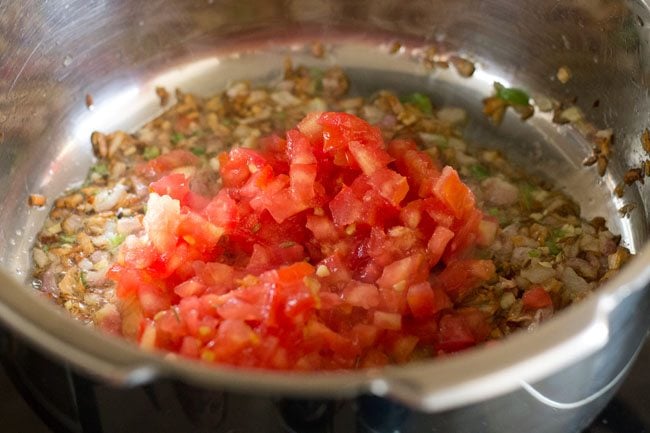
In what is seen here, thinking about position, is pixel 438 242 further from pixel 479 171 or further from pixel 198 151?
pixel 198 151

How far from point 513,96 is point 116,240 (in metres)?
0.82

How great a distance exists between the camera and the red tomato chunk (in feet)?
3.67

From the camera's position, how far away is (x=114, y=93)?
1.65 meters

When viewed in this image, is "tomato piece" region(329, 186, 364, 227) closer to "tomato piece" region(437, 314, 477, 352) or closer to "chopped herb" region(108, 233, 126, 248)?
"tomato piece" region(437, 314, 477, 352)

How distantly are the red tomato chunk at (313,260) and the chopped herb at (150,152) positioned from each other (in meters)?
0.14

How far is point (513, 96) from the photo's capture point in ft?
5.39

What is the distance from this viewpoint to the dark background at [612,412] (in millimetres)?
1229

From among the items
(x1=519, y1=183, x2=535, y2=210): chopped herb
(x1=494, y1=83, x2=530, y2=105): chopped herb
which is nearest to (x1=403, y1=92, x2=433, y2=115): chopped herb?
(x1=494, y1=83, x2=530, y2=105): chopped herb

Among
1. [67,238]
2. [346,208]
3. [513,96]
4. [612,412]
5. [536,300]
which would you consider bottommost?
[612,412]

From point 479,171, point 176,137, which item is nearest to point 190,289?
point 176,137

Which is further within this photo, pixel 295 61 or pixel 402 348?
pixel 295 61

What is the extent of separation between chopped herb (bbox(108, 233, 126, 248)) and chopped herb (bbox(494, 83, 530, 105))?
0.79m

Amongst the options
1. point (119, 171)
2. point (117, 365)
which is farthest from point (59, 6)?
point (117, 365)

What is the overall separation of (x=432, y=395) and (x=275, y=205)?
0.59 meters
